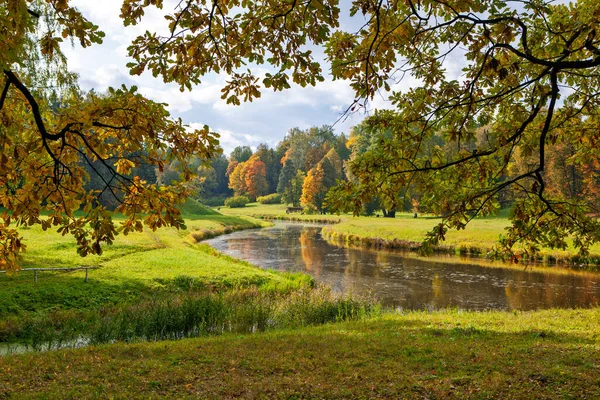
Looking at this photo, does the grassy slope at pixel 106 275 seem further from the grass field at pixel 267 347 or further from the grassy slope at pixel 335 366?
the grassy slope at pixel 335 366

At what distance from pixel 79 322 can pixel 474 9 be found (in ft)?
41.7

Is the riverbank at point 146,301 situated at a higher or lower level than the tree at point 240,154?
lower

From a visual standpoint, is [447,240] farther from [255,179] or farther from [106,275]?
[255,179]

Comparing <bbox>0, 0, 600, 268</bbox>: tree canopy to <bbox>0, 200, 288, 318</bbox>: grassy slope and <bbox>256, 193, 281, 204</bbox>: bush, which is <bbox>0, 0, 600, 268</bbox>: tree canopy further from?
<bbox>256, 193, 281, 204</bbox>: bush

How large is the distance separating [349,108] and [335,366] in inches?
181

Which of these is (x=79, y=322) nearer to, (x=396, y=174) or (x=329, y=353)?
(x=329, y=353)

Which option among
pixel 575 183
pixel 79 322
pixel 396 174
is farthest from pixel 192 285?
pixel 575 183

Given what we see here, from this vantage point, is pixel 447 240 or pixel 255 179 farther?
pixel 255 179

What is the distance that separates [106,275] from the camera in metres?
17.4

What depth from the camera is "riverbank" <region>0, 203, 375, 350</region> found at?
11.4m

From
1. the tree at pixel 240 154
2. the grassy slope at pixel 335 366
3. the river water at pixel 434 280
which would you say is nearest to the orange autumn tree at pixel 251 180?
the tree at pixel 240 154

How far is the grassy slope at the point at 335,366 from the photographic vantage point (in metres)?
6.02

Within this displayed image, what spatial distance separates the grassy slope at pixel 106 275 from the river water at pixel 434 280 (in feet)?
13.3

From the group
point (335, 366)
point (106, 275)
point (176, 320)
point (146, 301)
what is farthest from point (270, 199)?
point (335, 366)
